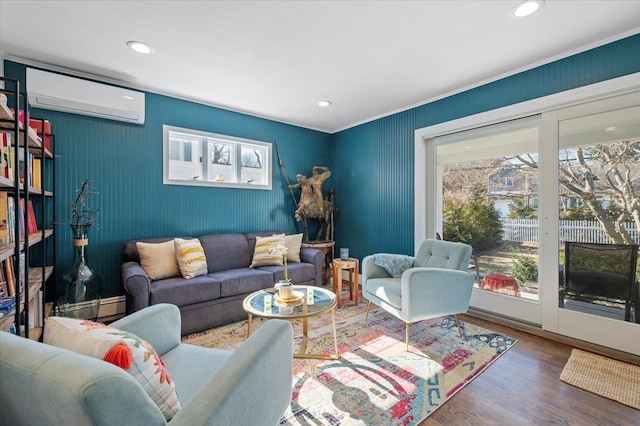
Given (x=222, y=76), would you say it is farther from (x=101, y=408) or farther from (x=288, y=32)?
(x=101, y=408)

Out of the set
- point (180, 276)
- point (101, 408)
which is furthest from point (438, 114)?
point (101, 408)

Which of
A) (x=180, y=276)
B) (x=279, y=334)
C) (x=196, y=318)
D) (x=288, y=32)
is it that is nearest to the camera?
(x=279, y=334)

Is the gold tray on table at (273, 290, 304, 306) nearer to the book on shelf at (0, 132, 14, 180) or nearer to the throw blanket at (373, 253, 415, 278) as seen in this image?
the throw blanket at (373, 253, 415, 278)

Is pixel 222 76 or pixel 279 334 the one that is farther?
pixel 222 76

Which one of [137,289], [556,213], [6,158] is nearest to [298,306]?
[137,289]

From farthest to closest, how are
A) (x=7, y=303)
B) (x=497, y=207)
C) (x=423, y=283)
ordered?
(x=497, y=207) → (x=423, y=283) → (x=7, y=303)

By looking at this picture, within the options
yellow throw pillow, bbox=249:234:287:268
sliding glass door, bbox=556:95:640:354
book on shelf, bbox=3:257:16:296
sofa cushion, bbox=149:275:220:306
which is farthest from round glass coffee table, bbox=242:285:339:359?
sliding glass door, bbox=556:95:640:354

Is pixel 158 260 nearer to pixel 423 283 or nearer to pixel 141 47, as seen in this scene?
pixel 141 47

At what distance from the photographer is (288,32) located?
2.14m

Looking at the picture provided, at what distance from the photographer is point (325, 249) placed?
4309 millimetres

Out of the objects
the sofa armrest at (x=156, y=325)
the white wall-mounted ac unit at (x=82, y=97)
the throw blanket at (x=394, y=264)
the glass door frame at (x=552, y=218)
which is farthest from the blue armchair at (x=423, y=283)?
the white wall-mounted ac unit at (x=82, y=97)

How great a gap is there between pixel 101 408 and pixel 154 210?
2.97 meters

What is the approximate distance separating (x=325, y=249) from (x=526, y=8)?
3.29m

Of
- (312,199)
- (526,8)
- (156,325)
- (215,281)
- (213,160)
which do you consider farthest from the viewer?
(312,199)
